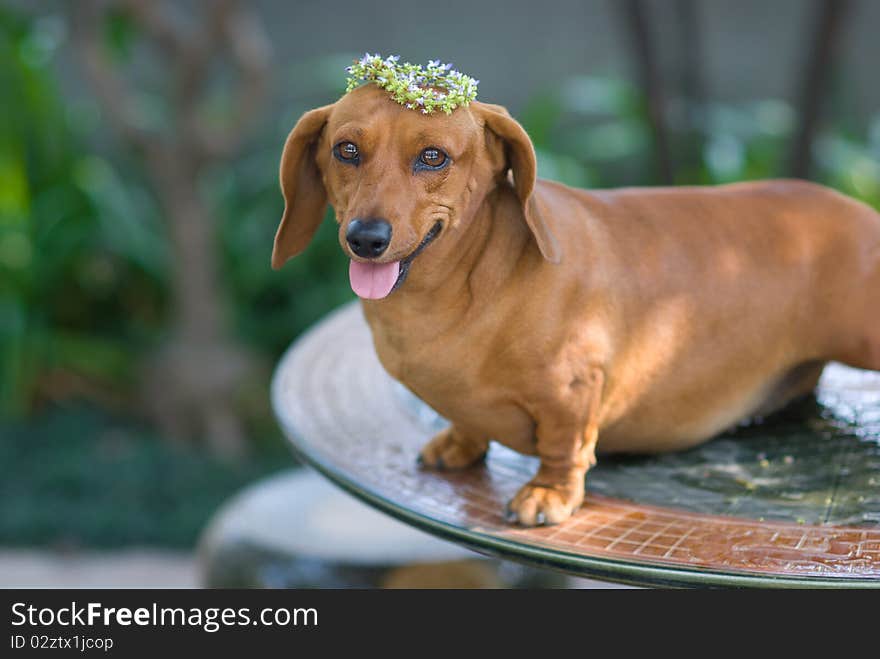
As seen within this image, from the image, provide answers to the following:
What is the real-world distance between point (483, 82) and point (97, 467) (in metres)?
2.55

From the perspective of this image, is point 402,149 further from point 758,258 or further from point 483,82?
point 483,82

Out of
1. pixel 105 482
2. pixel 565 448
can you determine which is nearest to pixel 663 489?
pixel 565 448

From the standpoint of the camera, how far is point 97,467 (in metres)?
4.44

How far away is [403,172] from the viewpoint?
163 centimetres

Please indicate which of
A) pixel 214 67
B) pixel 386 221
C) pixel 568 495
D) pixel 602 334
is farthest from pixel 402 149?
pixel 214 67

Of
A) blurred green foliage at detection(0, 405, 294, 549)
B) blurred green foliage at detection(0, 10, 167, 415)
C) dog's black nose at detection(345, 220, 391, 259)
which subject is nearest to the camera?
dog's black nose at detection(345, 220, 391, 259)

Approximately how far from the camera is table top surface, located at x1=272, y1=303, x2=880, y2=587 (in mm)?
1612

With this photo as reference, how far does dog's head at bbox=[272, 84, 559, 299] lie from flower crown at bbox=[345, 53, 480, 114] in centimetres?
1

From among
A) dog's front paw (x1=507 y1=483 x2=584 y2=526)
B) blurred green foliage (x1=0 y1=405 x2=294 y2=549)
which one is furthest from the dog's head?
blurred green foliage (x1=0 y1=405 x2=294 y2=549)

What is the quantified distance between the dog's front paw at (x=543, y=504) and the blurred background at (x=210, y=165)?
2.15 metres

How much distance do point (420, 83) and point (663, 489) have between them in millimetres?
792

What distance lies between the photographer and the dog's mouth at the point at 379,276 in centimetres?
164

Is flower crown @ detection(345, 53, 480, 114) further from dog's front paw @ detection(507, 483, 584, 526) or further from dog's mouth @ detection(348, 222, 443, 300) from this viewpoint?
dog's front paw @ detection(507, 483, 584, 526)

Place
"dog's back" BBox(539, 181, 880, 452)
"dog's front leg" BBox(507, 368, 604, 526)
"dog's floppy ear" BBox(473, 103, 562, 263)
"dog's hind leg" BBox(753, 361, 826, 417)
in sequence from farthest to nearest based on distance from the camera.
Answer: "dog's hind leg" BBox(753, 361, 826, 417), "dog's back" BBox(539, 181, 880, 452), "dog's front leg" BBox(507, 368, 604, 526), "dog's floppy ear" BBox(473, 103, 562, 263)
